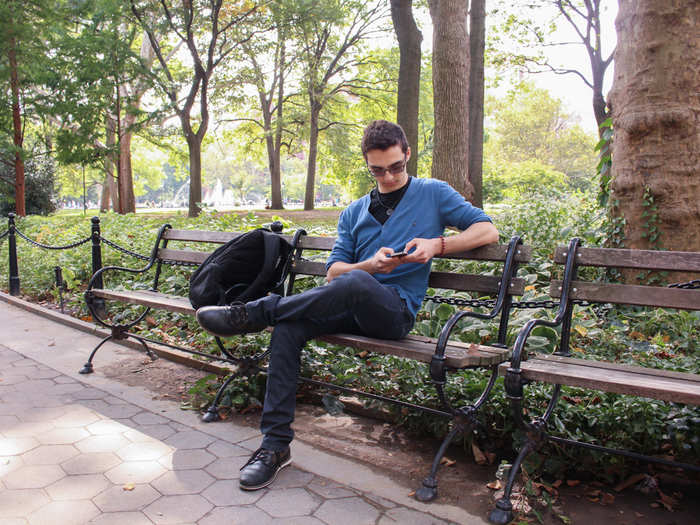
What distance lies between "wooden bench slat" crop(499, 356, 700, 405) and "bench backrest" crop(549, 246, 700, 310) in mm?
332

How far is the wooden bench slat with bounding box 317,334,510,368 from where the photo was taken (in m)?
2.62

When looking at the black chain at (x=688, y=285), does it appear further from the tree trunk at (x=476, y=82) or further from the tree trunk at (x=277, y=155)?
the tree trunk at (x=277, y=155)

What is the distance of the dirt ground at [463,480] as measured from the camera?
2473 millimetres

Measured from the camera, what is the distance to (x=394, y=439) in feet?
10.9

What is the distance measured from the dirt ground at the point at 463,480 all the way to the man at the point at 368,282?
52 cm

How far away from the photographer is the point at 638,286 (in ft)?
8.95

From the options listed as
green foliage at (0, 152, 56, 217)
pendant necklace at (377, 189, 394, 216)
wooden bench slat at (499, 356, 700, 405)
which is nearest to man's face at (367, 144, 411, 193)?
pendant necklace at (377, 189, 394, 216)

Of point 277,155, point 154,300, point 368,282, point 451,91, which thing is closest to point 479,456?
point 368,282

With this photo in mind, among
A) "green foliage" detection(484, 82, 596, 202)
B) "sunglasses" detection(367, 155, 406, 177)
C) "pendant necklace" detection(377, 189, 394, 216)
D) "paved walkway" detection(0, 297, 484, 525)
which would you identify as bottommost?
"paved walkway" detection(0, 297, 484, 525)

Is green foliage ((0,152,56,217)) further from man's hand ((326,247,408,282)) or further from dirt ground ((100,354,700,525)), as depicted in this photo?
man's hand ((326,247,408,282))

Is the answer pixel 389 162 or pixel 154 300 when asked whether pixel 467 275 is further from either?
pixel 154 300

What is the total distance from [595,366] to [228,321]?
1781 millimetres

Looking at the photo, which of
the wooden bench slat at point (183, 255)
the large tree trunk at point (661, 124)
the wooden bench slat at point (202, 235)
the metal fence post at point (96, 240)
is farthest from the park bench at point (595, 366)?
the metal fence post at point (96, 240)

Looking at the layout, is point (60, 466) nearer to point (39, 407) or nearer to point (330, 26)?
point (39, 407)
